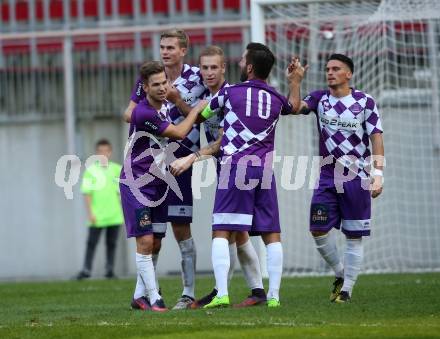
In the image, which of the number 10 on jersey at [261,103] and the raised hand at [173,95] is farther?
the raised hand at [173,95]

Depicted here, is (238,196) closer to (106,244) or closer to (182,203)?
(182,203)

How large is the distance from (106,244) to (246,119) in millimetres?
8711

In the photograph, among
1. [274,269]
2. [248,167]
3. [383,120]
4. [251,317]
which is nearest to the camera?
[251,317]

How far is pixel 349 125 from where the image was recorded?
380 inches

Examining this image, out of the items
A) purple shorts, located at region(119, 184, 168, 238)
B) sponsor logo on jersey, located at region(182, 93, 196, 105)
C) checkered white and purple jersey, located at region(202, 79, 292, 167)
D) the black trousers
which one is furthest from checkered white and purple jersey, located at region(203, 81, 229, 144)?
the black trousers

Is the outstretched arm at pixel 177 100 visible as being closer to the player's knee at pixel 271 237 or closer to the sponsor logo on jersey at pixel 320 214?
the player's knee at pixel 271 237

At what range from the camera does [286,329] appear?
A: 7328mm

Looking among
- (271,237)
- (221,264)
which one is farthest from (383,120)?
(221,264)

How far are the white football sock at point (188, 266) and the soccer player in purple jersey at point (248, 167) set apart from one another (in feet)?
2.06

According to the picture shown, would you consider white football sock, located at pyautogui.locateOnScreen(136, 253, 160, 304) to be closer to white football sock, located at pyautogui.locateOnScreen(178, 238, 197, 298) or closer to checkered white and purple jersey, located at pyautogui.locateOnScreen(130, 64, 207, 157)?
white football sock, located at pyautogui.locateOnScreen(178, 238, 197, 298)

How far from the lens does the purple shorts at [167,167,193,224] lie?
31.0 ft

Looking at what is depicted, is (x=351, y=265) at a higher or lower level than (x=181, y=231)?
lower

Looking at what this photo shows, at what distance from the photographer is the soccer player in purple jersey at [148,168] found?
29.5 feet

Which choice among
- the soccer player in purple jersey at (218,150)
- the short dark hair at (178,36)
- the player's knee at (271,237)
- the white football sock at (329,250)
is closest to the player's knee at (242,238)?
the soccer player in purple jersey at (218,150)
